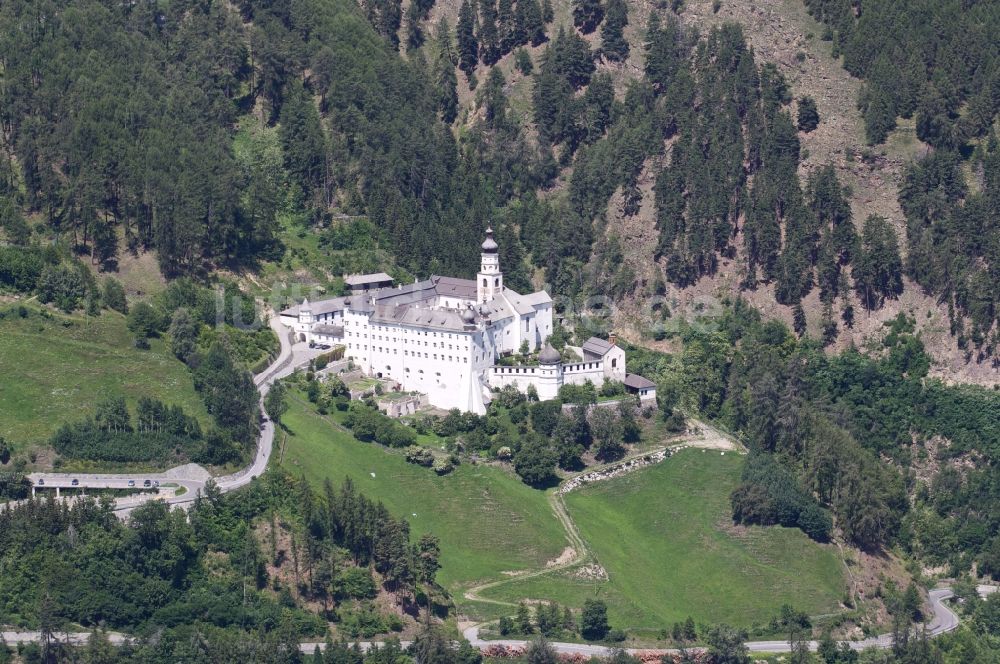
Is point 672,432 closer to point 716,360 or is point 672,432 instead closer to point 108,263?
point 716,360

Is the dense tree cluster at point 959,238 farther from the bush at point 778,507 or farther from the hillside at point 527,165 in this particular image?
the bush at point 778,507

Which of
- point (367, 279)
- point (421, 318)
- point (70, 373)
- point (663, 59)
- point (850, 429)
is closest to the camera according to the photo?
point (70, 373)

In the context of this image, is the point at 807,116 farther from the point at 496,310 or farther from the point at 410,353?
the point at 410,353

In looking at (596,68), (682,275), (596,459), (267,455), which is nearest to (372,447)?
(267,455)

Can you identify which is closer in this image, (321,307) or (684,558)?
(684,558)

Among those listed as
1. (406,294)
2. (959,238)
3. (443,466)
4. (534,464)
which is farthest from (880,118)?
(443,466)

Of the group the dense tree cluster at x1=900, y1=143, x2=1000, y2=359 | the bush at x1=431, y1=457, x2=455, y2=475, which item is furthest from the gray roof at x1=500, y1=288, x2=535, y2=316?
the dense tree cluster at x1=900, y1=143, x2=1000, y2=359

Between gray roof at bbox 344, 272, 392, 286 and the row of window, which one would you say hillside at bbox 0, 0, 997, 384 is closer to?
gray roof at bbox 344, 272, 392, 286
